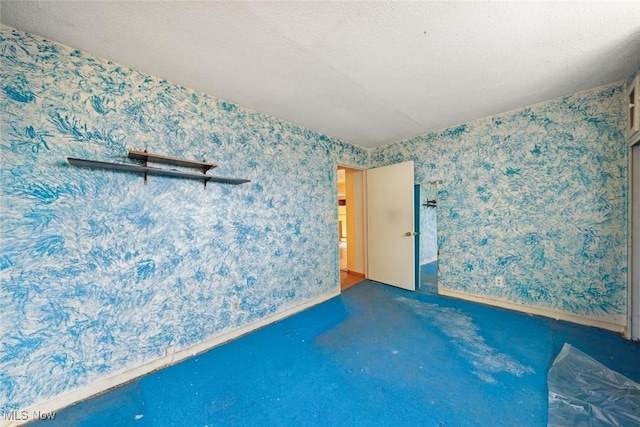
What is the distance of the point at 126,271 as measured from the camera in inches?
67.8

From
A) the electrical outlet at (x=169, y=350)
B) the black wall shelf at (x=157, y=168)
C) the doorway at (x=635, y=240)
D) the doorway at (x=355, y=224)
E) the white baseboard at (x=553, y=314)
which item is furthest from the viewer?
the doorway at (x=355, y=224)

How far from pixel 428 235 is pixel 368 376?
3.38m

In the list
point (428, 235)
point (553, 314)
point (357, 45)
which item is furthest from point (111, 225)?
point (428, 235)

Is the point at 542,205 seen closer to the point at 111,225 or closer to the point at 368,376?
the point at 368,376

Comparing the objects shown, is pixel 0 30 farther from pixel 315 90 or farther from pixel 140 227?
pixel 315 90

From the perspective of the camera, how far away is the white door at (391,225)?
3426 mm

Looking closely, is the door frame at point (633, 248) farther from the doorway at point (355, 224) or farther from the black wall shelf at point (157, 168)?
the black wall shelf at point (157, 168)

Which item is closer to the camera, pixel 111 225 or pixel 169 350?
pixel 111 225

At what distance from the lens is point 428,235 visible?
4.51 metres

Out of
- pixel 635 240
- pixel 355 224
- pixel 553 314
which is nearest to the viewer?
pixel 635 240

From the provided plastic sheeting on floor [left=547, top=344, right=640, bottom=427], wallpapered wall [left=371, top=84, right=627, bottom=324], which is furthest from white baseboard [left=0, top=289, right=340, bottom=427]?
wallpapered wall [left=371, top=84, right=627, bottom=324]

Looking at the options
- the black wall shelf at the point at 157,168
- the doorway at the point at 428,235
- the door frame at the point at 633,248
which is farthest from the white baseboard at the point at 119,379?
the door frame at the point at 633,248

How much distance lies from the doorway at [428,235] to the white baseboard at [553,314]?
1.33 feet

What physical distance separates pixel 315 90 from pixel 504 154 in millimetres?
2289
